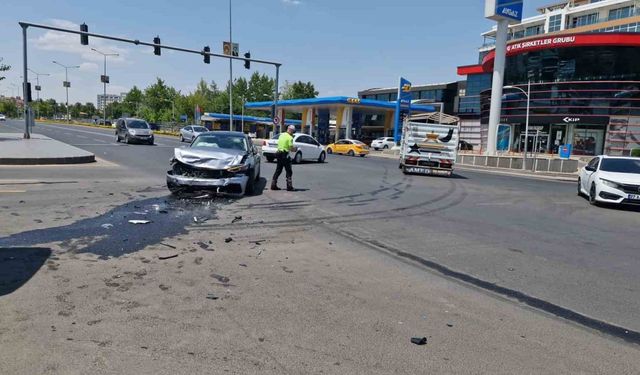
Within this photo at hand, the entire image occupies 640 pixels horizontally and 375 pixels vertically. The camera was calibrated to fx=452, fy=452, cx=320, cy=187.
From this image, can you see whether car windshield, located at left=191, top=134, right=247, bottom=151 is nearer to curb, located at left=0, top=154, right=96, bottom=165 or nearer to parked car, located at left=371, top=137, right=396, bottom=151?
curb, located at left=0, top=154, right=96, bottom=165

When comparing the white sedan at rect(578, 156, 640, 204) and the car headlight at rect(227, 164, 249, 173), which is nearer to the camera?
the car headlight at rect(227, 164, 249, 173)

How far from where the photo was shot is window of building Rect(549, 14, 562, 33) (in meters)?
72.8

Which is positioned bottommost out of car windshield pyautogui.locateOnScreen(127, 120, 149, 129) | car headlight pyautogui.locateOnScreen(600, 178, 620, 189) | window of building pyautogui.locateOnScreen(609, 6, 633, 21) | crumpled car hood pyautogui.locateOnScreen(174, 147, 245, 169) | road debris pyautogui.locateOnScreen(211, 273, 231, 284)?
road debris pyautogui.locateOnScreen(211, 273, 231, 284)

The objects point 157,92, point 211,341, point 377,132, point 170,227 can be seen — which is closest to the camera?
point 211,341

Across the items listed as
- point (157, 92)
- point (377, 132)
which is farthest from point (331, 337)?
point (157, 92)

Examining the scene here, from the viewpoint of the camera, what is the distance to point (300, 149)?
78.0ft

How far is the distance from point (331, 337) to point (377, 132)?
67471 millimetres

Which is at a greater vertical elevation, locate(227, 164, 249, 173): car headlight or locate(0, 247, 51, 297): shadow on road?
locate(227, 164, 249, 173): car headlight

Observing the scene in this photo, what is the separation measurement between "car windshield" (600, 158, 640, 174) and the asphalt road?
120cm

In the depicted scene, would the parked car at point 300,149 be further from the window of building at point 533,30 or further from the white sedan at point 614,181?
the window of building at point 533,30

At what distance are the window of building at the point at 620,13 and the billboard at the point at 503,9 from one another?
42.2 metres

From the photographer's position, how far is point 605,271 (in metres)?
A: 6.05

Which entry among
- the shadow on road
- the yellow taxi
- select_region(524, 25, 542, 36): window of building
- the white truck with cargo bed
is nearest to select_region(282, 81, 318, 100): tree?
select_region(524, 25, 542, 36): window of building

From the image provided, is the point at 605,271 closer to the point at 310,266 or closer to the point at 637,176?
the point at 310,266
